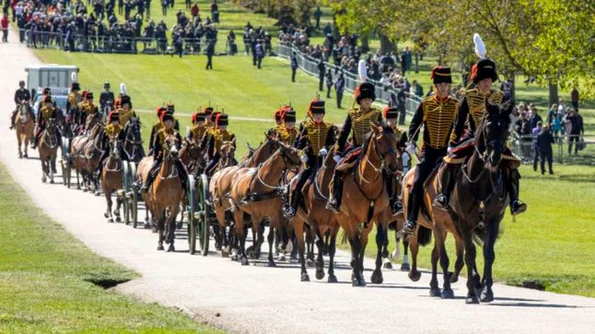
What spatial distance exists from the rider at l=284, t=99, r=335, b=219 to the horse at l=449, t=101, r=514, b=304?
4.75 m

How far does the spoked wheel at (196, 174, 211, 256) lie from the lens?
30709mm

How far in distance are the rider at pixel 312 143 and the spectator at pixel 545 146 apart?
90.5 feet

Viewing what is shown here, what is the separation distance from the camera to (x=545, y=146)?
53.9m

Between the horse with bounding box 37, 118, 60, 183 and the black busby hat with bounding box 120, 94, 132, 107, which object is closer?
the black busby hat with bounding box 120, 94, 132, 107

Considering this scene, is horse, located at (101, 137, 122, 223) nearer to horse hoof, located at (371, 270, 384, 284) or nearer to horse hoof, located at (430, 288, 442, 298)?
horse hoof, located at (371, 270, 384, 284)

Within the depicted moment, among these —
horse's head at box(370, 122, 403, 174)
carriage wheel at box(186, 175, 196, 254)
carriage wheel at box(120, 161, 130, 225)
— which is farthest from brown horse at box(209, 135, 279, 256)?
carriage wheel at box(120, 161, 130, 225)

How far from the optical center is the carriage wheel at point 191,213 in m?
31.1

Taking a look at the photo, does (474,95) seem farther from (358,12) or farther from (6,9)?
(6,9)

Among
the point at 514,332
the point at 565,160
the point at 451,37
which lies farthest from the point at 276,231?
the point at 451,37

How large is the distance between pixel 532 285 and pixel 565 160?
33459mm

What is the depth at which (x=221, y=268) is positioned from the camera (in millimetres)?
27016

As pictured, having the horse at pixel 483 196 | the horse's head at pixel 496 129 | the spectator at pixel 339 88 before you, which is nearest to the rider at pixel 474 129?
the horse at pixel 483 196

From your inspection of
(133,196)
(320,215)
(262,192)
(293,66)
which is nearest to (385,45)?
(293,66)

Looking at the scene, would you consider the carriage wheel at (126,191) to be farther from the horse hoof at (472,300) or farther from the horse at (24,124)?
the horse at (24,124)
